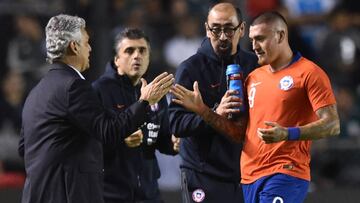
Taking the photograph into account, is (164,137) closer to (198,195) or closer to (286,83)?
(198,195)

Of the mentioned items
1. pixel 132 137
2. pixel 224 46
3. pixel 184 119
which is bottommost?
pixel 132 137

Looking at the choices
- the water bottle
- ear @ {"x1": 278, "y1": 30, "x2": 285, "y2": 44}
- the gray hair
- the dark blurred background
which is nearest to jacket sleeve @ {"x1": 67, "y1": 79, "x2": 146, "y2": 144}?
the gray hair

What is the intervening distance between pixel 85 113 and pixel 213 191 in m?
1.52

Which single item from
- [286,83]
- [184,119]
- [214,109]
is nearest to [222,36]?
[214,109]

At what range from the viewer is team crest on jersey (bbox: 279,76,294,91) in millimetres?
6605

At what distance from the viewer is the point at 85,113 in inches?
244

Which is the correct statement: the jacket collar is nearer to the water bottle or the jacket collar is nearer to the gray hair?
the water bottle

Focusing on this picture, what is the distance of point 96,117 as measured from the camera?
6.20 metres

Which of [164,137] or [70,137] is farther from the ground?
[70,137]

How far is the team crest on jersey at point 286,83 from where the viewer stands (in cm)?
661

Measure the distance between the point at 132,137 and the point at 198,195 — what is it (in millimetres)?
627

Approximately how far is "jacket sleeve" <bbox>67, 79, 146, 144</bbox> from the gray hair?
0.89ft

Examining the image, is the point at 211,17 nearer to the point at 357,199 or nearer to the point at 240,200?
the point at 240,200

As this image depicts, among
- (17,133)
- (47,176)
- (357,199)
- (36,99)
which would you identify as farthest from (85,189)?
(17,133)
